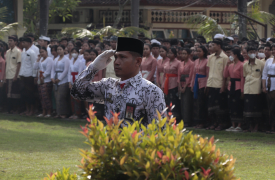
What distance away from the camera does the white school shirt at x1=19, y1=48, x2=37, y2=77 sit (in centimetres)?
1368

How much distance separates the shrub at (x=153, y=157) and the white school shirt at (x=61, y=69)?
1038cm

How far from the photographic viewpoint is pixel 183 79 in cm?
1136

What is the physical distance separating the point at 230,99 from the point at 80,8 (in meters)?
25.3

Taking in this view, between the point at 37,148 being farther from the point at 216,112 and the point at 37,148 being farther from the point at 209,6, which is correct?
the point at 209,6

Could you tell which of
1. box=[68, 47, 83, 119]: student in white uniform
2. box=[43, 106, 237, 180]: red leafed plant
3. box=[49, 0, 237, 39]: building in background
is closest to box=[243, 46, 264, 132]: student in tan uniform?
box=[68, 47, 83, 119]: student in white uniform

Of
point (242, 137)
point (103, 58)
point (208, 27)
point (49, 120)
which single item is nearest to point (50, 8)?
point (208, 27)

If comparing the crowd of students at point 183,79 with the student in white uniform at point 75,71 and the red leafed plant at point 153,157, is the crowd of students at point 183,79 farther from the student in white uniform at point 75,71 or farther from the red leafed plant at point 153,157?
the red leafed plant at point 153,157

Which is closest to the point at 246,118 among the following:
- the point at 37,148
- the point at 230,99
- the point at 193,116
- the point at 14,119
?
the point at 230,99

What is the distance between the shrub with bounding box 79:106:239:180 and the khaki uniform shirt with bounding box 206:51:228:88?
812 cm

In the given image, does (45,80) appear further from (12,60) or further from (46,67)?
(12,60)

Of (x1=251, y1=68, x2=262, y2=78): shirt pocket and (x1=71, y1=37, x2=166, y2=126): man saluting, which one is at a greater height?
(x1=71, y1=37, x2=166, y2=126): man saluting

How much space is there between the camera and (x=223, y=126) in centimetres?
1084

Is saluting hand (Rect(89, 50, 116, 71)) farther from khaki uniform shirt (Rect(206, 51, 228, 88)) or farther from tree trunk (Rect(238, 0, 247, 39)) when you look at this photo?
tree trunk (Rect(238, 0, 247, 39))

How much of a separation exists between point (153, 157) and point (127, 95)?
1.28 meters
